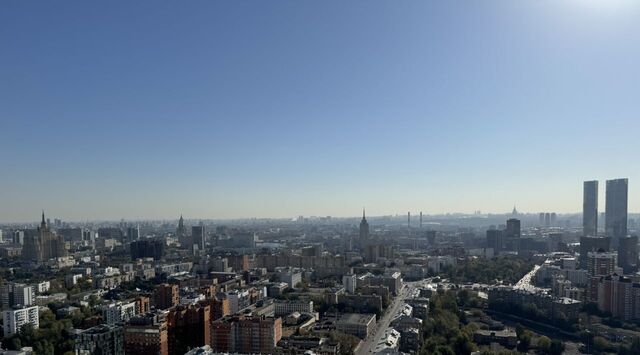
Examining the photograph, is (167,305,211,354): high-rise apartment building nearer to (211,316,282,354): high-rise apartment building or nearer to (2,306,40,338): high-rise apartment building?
(211,316,282,354): high-rise apartment building

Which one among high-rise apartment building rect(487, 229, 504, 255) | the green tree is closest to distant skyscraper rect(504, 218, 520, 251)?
high-rise apartment building rect(487, 229, 504, 255)

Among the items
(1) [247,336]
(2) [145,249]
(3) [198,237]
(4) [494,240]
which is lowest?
(3) [198,237]

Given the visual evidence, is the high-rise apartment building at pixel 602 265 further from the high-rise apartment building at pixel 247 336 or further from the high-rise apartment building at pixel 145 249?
the high-rise apartment building at pixel 145 249

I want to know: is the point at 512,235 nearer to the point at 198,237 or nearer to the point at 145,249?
the point at 198,237

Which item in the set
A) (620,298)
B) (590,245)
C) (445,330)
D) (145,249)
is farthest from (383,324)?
(145,249)

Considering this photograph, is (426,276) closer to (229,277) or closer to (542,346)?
(229,277)

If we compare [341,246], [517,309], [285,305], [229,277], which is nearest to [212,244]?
[341,246]
